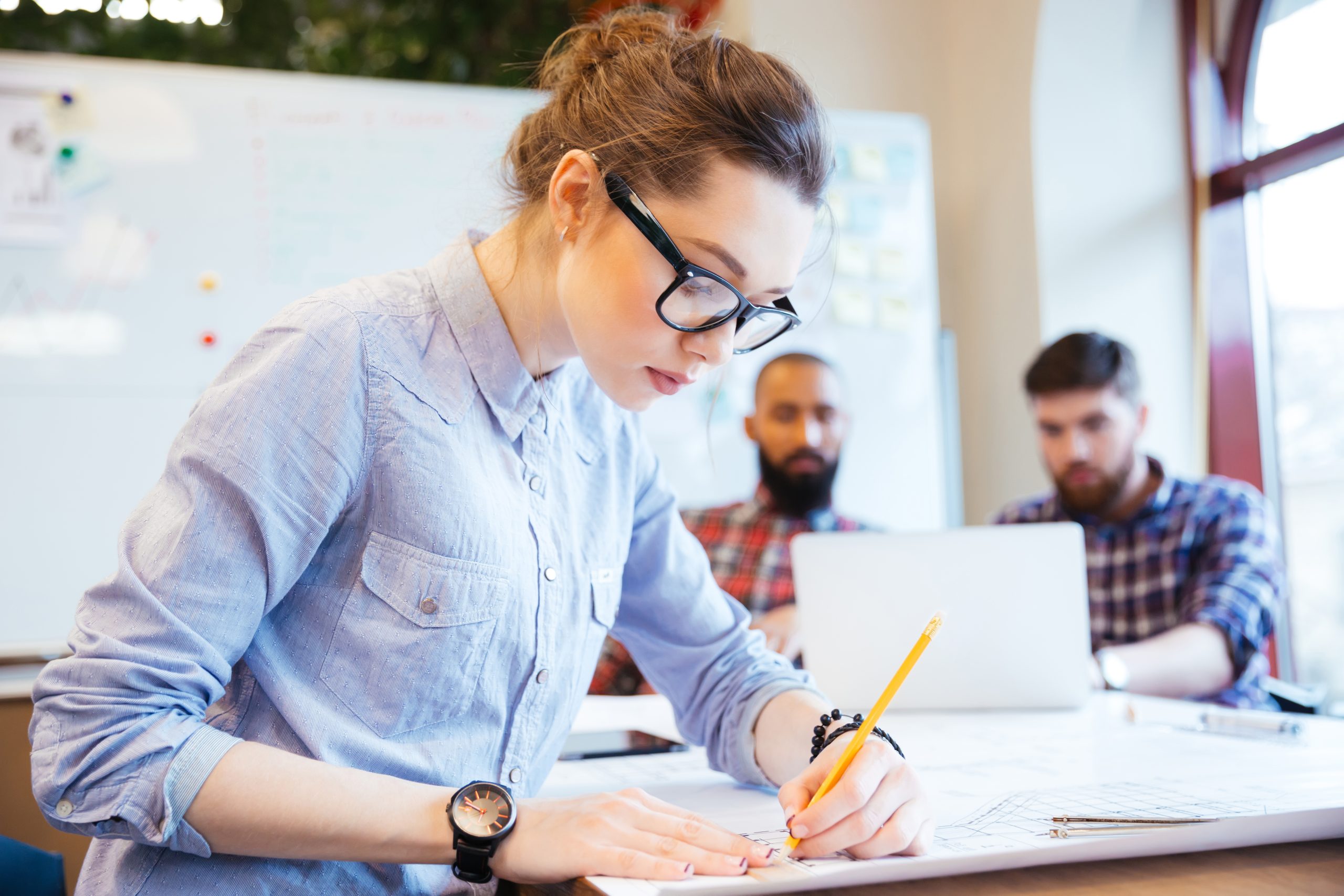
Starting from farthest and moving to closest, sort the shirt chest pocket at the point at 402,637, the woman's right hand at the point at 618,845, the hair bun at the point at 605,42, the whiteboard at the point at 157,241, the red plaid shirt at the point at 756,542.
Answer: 1. the red plaid shirt at the point at 756,542
2. the whiteboard at the point at 157,241
3. the hair bun at the point at 605,42
4. the shirt chest pocket at the point at 402,637
5. the woman's right hand at the point at 618,845

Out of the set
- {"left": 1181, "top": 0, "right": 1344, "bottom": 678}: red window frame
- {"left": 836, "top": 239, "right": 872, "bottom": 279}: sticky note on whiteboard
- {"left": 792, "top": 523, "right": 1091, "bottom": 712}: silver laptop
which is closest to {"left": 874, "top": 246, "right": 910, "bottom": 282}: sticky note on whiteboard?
{"left": 836, "top": 239, "right": 872, "bottom": 279}: sticky note on whiteboard

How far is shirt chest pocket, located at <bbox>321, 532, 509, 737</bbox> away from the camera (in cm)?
87

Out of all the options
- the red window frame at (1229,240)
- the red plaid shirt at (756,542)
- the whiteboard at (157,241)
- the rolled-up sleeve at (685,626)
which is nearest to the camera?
the rolled-up sleeve at (685,626)

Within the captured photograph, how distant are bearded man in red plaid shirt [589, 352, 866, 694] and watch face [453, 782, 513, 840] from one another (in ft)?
6.51

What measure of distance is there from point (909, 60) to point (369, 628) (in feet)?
10.3

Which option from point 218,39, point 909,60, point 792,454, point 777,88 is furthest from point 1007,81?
point 777,88

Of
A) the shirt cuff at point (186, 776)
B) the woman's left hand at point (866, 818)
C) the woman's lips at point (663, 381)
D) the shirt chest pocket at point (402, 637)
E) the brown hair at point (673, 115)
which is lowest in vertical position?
the woman's left hand at point (866, 818)

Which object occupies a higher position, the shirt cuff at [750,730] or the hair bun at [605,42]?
the hair bun at [605,42]

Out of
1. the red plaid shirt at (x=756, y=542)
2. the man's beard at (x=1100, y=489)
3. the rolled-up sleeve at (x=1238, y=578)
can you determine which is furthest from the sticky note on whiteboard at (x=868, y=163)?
the rolled-up sleeve at (x=1238, y=578)

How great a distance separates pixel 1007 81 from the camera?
326 centimetres

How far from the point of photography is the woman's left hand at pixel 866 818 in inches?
29.6

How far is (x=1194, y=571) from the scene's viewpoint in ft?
7.80

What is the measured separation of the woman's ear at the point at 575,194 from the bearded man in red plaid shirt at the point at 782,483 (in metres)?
1.91

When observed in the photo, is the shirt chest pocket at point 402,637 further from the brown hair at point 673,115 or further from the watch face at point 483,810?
the brown hair at point 673,115
